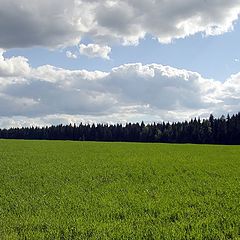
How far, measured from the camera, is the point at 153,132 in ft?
481

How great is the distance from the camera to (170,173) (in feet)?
94.7

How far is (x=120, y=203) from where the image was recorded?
18516mm

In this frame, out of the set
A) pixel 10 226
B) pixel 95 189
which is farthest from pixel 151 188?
pixel 10 226

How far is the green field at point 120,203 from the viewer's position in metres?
13.9

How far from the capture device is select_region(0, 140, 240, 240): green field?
13.9 m

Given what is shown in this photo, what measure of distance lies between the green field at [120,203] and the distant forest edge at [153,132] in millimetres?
97720

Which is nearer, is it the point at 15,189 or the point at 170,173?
the point at 15,189

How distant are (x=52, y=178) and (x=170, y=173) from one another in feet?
25.5

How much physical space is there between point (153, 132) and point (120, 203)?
5063 inches

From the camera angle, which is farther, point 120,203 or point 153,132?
point 153,132

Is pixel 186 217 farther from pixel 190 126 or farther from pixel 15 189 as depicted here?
pixel 190 126

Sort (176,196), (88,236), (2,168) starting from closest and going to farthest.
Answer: (88,236), (176,196), (2,168)

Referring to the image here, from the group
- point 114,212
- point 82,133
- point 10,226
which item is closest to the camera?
point 10,226

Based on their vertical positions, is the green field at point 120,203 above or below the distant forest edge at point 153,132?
below
